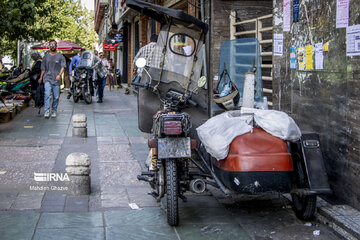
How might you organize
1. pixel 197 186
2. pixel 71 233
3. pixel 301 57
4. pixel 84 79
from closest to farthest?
pixel 71 233 → pixel 197 186 → pixel 301 57 → pixel 84 79

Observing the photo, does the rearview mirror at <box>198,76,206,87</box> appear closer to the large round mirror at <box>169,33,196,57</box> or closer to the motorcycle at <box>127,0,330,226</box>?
the motorcycle at <box>127,0,330,226</box>

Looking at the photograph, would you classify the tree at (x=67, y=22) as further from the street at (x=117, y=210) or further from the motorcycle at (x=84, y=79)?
the street at (x=117, y=210)

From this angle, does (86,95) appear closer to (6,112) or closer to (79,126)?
(6,112)

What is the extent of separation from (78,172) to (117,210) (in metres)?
0.78

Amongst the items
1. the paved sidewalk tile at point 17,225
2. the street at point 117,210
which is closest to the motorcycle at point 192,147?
the street at point 117,210

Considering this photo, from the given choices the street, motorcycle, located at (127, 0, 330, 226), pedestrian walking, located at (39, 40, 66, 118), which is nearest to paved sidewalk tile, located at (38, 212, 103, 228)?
the street

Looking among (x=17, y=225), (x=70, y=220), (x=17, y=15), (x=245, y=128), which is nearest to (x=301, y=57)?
(x=245, y=128)

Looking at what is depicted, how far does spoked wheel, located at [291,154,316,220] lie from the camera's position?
16.6ft

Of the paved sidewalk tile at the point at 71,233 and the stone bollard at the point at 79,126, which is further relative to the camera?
the stone bollard at the point at 79,126

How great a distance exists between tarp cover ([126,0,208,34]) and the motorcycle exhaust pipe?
2.15 m

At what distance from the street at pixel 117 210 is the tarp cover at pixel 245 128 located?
861 millimetres

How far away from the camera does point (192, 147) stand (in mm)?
5164

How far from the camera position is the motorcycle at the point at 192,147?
4758 mm

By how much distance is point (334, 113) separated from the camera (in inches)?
222
